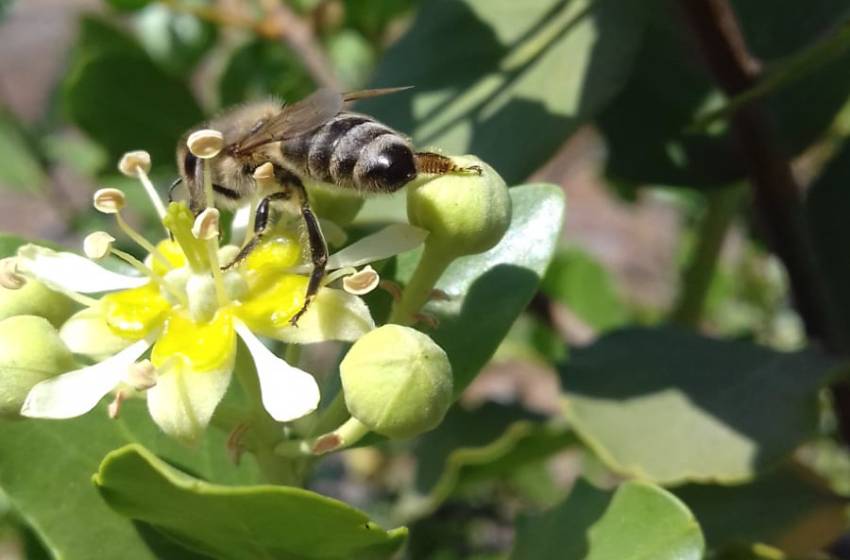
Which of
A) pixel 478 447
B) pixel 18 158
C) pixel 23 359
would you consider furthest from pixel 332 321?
pixel 18 158

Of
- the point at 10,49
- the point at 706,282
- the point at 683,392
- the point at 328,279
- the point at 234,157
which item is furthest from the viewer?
the point at 10,49

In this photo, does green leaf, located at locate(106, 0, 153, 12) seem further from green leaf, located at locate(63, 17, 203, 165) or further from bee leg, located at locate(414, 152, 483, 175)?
bee leg, located at locate(414, 152, 483, 175)

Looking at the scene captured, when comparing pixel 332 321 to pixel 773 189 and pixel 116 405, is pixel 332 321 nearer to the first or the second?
pixel 116 405

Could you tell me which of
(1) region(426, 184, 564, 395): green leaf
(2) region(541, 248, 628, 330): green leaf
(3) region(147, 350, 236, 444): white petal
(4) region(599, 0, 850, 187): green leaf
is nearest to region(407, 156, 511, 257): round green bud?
(1) region(426, 184, 564, 395): green leaf

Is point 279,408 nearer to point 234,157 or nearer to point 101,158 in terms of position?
point 234,157

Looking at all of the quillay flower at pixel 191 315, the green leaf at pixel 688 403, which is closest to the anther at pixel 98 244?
the quillay flower at pixel 191 315

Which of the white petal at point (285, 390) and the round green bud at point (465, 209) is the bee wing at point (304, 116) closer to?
the round green bud at point (465, 209)

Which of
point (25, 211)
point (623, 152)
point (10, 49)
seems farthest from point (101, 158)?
point (10, 49)
